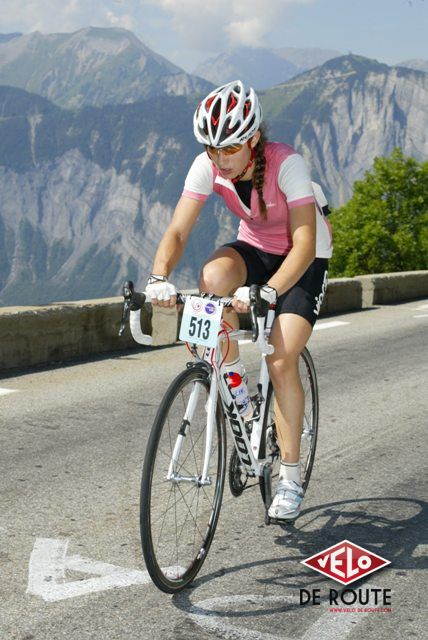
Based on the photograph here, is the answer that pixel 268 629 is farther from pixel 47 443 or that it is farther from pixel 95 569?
pixel 47 443

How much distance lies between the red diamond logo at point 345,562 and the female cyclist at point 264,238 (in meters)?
0.25

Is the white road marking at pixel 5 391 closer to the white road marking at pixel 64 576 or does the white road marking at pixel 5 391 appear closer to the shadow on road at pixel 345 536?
the shadow on road at pixel 345 536

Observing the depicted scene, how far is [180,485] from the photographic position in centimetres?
363

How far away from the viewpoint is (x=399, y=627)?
3.34m

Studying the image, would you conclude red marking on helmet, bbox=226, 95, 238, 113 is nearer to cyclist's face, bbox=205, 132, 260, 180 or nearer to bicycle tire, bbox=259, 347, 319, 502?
cyclist's face, bbox=205, 132, 260, 180

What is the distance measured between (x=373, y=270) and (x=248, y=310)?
4384 centimetres

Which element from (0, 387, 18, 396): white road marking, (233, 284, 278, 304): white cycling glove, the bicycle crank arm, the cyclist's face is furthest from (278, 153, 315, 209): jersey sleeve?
(0, 387, 18, 396): white road marking

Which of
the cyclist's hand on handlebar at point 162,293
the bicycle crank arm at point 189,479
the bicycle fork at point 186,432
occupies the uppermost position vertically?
the cyclist's hand on handlebar at point 162,293

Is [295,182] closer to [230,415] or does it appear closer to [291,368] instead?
[291,368]

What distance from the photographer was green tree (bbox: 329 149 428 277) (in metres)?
56.1

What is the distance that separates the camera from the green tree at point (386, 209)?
5609cm

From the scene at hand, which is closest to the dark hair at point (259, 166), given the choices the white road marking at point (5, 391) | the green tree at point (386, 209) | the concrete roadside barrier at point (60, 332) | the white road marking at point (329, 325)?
the concrete roadside barrier at point (60, 332)

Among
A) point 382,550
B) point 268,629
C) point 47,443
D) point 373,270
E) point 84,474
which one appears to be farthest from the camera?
point 373,270

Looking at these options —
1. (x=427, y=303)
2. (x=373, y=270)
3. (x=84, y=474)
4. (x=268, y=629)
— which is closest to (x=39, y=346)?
(x=84, y=474)
